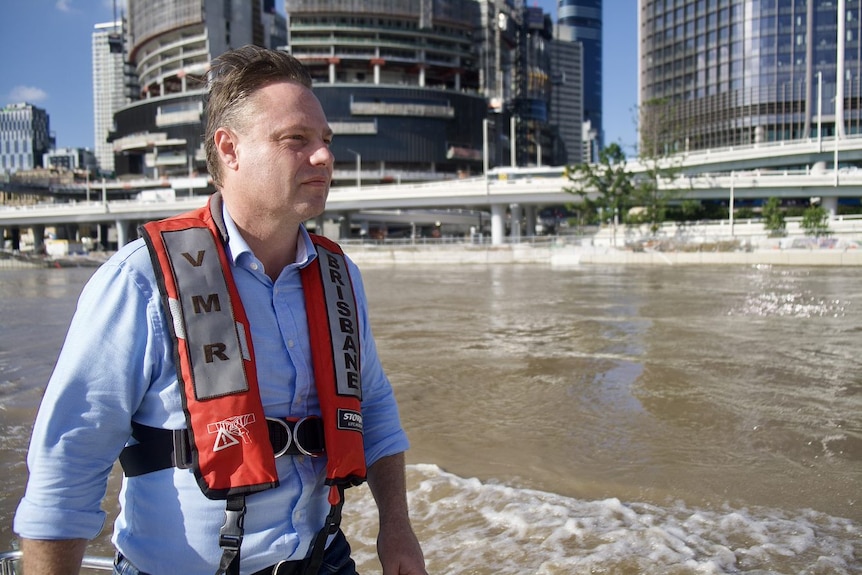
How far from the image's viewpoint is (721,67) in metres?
102

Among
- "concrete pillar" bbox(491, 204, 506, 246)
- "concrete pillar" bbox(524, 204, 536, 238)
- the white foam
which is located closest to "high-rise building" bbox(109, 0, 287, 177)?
"concrete pillar" bbox(524, 204, 536, 238)

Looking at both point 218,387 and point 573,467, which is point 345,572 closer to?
point 218,387

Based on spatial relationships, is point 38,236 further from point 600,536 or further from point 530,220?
point 600,536

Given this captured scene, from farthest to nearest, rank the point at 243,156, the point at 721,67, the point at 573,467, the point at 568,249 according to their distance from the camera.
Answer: the point at 721,67
the point at 568,249
the point at 573,467
the point at 243,156

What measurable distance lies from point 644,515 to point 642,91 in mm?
121262

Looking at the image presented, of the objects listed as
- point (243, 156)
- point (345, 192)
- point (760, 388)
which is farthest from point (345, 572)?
point (345, 192)

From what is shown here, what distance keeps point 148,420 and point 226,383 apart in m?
0.23

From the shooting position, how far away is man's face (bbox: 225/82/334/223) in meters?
2.01

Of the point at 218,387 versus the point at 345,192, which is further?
the point at 345,192

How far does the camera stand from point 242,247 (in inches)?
78.4

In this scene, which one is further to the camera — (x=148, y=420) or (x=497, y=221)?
(x=497, y=221)

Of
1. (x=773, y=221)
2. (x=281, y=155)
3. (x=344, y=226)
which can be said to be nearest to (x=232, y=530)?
(x=281, y=155)

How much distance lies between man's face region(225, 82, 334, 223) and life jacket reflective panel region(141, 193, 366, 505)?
0.48 ft

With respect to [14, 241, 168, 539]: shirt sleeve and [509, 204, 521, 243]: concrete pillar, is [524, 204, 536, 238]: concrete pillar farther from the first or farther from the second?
[14, 241, 168, 539]: shirt sleeve
